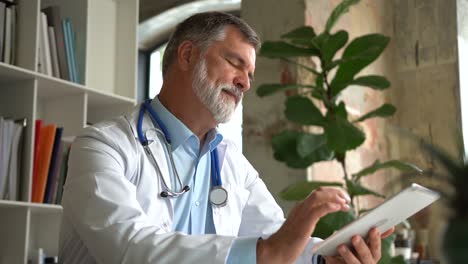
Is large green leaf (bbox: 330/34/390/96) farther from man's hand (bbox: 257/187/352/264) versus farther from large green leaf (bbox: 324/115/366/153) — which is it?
man's hand (bbox: 257/187/352/264)

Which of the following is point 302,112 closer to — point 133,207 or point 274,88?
point 274,88

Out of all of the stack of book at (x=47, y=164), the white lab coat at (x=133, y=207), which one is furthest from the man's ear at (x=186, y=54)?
the stack of book at (x=47, y=164)

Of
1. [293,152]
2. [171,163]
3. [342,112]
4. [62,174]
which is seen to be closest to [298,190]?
[293,152]

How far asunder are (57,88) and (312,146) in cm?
125

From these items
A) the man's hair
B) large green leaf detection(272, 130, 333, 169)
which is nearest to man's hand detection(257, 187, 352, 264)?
the man's hair

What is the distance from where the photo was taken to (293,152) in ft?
10.6

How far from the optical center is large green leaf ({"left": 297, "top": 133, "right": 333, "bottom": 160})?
315cm

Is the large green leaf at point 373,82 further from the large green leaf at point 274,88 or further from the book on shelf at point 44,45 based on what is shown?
the book on shelf at point 44,45

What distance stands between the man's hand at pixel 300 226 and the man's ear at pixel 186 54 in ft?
2.98

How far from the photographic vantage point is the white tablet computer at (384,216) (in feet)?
4.29

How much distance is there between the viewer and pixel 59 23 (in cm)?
292

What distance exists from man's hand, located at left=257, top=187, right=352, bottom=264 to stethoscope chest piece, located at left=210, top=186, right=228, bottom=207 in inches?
20.2

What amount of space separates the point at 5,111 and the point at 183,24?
1.03m

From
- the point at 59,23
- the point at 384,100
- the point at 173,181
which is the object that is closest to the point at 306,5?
the point at 384,100
